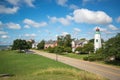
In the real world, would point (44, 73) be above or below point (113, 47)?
below

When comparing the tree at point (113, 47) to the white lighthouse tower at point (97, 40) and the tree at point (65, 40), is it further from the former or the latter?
the tree at point (65, 40)

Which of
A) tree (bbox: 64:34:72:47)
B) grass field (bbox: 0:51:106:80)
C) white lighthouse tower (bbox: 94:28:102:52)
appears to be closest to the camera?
grass field (bbox: 0:51:106:80)

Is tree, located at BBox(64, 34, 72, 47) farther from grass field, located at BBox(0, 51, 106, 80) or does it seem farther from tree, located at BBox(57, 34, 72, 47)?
grass field, located at BBox(0, 51, 106, 80)

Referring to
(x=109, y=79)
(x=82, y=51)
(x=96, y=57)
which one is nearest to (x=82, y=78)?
(x=109, y=79)

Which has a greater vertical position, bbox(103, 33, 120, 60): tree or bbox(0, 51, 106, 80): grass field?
bbox(103, 33, 120, 60): tree

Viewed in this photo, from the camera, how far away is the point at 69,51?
278ft

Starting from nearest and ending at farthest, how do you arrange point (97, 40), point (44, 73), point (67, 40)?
1. point (44, 73)
2. point (97, 40)
3. point (67, 40)

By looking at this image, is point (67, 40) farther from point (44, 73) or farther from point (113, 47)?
point (44, 73)

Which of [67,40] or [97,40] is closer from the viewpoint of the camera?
[97,40]

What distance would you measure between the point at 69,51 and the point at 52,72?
2483 inches

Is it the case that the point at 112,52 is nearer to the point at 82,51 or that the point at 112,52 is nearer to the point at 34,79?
the point at 34,79

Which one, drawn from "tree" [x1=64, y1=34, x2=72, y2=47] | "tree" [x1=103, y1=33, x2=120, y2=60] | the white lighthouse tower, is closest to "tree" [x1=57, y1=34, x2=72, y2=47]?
"tree" [x1=64, y1=34, x2=72, y2=47]

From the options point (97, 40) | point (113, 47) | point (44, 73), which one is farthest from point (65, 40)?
point (44, 73)

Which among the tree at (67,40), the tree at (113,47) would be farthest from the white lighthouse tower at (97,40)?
the tree at (67,40)
